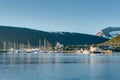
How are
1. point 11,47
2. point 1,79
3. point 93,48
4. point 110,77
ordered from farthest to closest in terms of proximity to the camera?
point 11,47 < point 93,48 < point 110,77 < point 1,79

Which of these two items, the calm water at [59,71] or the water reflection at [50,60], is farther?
the water reflection at [50,60]

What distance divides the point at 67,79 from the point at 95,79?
2775 millimetres

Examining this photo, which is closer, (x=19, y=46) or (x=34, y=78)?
(x=34, y=78)

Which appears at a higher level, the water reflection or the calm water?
the water reflection

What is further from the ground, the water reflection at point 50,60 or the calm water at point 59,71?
the water reflection at point 50,60

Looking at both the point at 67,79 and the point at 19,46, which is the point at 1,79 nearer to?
the point at 67,79

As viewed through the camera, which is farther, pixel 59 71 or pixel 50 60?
pixel 50 60

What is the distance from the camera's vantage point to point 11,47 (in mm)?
194000

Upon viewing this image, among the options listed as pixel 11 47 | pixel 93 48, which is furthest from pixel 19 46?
pixel 93 48

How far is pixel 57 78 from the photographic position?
38.3 m

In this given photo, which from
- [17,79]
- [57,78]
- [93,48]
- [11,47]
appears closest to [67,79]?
[57,78]

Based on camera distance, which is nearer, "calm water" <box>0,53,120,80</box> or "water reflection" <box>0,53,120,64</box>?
"calm water" <box>0,53,120,80</box>

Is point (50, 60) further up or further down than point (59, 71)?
further up

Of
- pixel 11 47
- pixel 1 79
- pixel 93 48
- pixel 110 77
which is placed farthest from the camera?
pixel 11 47
